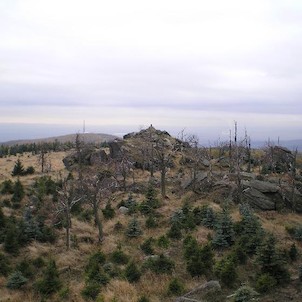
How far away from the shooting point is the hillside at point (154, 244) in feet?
52.0

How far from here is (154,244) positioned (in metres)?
23.3

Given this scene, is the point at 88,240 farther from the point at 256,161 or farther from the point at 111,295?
the point at 256,161

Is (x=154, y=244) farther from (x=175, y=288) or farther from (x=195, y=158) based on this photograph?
(x=195, y=158)

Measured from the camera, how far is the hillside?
15859mm

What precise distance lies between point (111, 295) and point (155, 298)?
202 centimetres

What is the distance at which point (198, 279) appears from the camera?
17.5 metres

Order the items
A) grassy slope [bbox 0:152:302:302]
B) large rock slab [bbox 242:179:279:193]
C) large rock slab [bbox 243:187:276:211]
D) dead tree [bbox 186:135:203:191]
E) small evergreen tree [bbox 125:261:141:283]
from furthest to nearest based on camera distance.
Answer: dead tree [bbox 186:135:203:191], large rock slab [bbox 242:179:279:193], large rock slab [bbox 243:187:276:211], small evergreen tree [bbox 125:261:141:283], grassy slope [bbox 0:152:302:302]

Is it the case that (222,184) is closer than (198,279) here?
No

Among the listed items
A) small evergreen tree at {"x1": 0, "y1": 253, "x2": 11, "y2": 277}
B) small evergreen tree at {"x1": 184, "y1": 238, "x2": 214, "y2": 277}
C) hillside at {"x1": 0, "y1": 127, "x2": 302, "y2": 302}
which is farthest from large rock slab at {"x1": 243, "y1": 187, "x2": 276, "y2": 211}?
small evergreen tree at {"x1": 0, "y1": 253, "x2": 11, "y2": 277}

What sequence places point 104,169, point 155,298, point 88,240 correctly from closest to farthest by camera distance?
1. point 155,298
2. point 88,240
3. point 104,169

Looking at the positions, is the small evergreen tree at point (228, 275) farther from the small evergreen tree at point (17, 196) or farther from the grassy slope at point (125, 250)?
the small evergreen tree at point (17, 196)

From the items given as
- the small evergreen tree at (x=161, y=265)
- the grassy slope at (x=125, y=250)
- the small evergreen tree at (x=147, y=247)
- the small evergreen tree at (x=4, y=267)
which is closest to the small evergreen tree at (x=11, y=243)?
the grassy slope at (x=125, y=250)

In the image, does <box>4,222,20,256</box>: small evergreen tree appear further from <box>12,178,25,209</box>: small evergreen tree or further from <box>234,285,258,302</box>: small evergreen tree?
<box>234,285,258,302</box>: small evergreen tree

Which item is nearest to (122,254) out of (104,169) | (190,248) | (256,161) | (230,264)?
(190,248)
